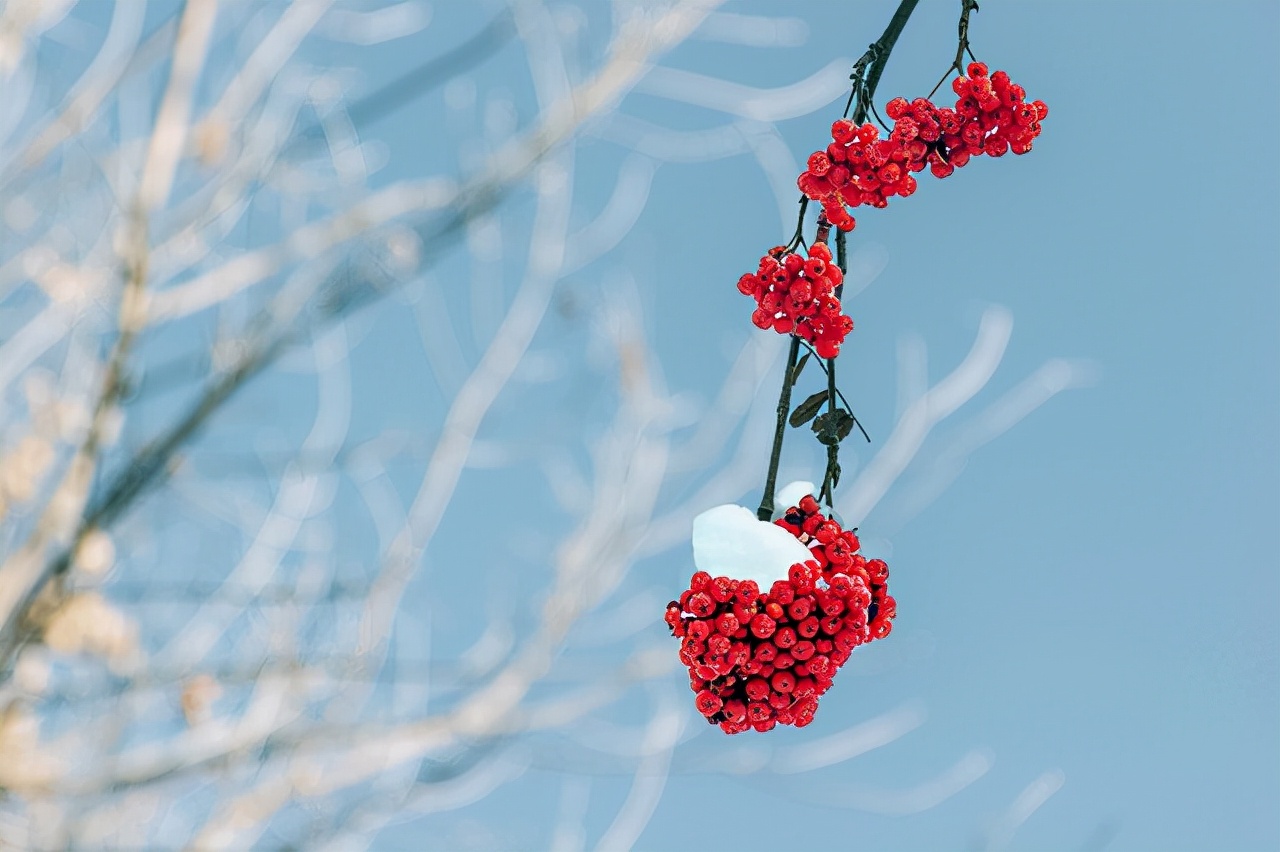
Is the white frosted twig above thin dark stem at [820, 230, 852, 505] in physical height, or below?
above

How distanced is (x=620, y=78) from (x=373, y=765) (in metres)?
2.39

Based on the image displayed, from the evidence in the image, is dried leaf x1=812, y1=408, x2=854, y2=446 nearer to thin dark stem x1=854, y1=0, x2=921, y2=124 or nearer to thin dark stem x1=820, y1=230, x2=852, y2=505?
thin dark stem x1=820, y1=230, x2=852, y2=505

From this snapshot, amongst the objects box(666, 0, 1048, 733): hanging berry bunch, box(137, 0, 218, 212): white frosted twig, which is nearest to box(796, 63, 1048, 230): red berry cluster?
box(666, 0, 1048, 733): hanging berry bunch

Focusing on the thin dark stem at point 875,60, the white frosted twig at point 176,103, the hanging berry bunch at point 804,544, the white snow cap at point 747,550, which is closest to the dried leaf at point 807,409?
the hanging berry bunch at point 804,544

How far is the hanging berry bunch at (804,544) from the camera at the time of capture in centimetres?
117

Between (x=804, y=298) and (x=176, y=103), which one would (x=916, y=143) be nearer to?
(x=804, y=298)

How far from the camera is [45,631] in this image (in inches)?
91.2

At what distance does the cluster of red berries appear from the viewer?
3.89 ft

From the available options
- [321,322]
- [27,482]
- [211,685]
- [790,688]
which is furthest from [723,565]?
[27,482]

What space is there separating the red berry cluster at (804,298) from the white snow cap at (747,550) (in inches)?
8.9

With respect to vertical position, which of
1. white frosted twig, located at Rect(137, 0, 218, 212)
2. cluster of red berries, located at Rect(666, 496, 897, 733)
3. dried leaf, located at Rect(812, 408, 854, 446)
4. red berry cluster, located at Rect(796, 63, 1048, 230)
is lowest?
cluster of red berries, located at Rect(666, 496, 897, 733)

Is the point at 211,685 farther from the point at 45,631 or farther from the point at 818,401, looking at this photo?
the point at 818,401

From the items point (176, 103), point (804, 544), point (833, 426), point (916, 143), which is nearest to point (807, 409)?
point (833, 426)

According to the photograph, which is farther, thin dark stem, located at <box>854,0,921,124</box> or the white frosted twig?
the white frosted twig
